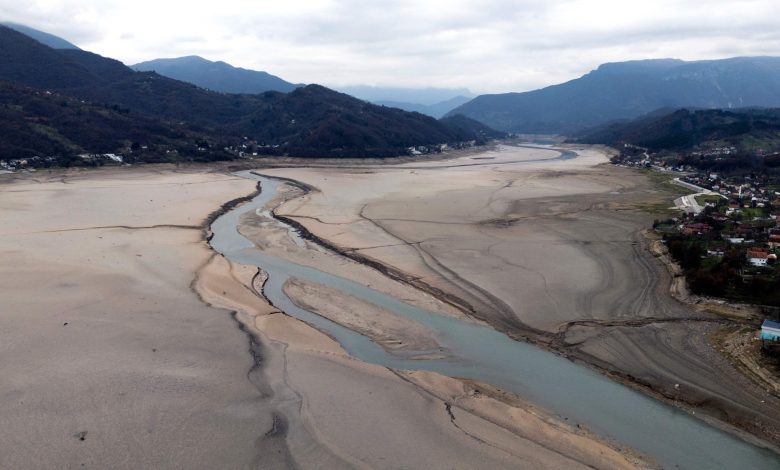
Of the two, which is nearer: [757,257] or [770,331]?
[770,331]

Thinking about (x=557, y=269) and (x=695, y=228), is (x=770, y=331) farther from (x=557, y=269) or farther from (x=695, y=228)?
(x=695, y=228)

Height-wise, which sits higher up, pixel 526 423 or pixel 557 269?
pixel 557 269

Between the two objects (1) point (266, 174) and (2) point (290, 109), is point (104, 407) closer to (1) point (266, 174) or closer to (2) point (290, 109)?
(1) point (266, 174)

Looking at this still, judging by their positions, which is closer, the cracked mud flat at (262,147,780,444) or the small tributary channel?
the small tributary channel

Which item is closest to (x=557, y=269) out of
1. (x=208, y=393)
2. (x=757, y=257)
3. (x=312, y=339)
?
(x=757, y=257)

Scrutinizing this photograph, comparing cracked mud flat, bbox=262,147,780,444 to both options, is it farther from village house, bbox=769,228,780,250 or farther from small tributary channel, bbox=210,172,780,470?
village house, bbox=769,228,780,250

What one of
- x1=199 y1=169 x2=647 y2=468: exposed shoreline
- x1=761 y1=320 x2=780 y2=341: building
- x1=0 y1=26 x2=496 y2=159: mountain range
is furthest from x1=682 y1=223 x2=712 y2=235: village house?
x1=0 y1=26 x2=496 y2=159: mountain range
